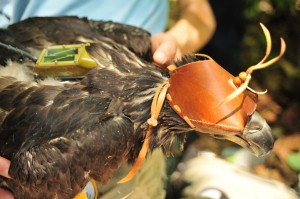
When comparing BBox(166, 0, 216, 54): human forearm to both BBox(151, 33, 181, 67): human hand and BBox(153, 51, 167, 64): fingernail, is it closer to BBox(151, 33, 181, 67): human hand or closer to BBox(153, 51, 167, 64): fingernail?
BBox(151, 33, 181, 67): human hand

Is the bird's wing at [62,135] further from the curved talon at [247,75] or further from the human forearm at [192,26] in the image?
the human forearm at [192,26]

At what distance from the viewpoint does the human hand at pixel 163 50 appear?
6.27 feet

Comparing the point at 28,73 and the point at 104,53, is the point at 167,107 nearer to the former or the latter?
the point at 104,53

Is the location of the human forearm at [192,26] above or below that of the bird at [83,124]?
below

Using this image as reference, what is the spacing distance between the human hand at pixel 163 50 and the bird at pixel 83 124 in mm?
109

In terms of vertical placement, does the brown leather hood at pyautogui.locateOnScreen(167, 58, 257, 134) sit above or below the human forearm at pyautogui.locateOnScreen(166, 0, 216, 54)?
above

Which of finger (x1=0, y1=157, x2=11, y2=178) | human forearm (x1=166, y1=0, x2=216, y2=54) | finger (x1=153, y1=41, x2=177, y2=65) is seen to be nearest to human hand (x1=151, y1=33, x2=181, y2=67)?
finger (x1=153, y1=41, x2=177, y2=65)

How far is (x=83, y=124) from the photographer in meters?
1.57

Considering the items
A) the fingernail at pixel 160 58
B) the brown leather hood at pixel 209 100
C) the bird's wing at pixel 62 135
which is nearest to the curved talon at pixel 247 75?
the brown leather hood at pixel 209 100

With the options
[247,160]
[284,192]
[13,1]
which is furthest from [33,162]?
[247,160]

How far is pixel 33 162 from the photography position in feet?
5.00

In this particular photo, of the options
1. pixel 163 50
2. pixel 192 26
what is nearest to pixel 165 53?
pixel 163 50

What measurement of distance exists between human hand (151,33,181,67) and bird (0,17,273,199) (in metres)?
0.11

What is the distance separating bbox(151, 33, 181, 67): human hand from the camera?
6.27 feet
